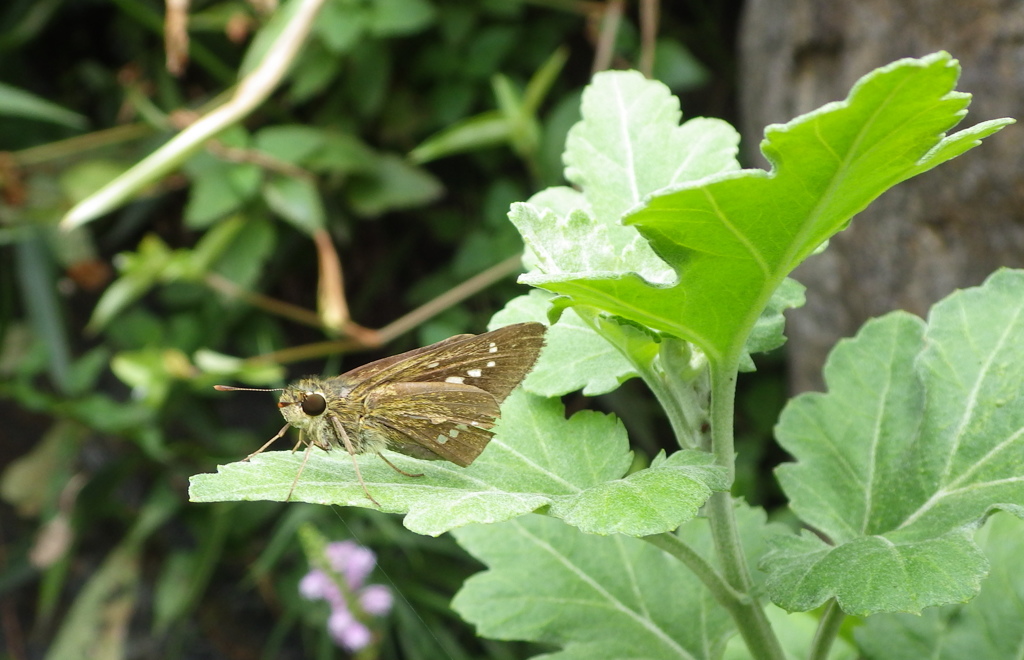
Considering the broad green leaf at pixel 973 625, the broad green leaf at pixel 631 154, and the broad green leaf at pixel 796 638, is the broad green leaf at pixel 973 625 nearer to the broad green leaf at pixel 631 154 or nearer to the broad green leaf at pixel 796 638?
the broad green leaf at pixel 796 638

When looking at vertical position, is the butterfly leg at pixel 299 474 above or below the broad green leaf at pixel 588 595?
above

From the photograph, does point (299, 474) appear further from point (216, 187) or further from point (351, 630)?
point (216, 187)

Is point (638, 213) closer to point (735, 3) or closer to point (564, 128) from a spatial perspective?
point (564, 128)

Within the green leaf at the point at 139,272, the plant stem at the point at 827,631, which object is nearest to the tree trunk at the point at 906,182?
the plant stem at the point at 827,631

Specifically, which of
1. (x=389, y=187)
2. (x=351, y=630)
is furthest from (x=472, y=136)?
(x=351, y=630)

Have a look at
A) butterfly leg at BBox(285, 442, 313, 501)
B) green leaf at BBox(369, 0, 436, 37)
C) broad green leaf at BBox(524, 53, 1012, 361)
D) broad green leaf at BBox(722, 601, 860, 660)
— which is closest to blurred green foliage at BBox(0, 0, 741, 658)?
green leaf at BBox(369, 0, 436, 37)
